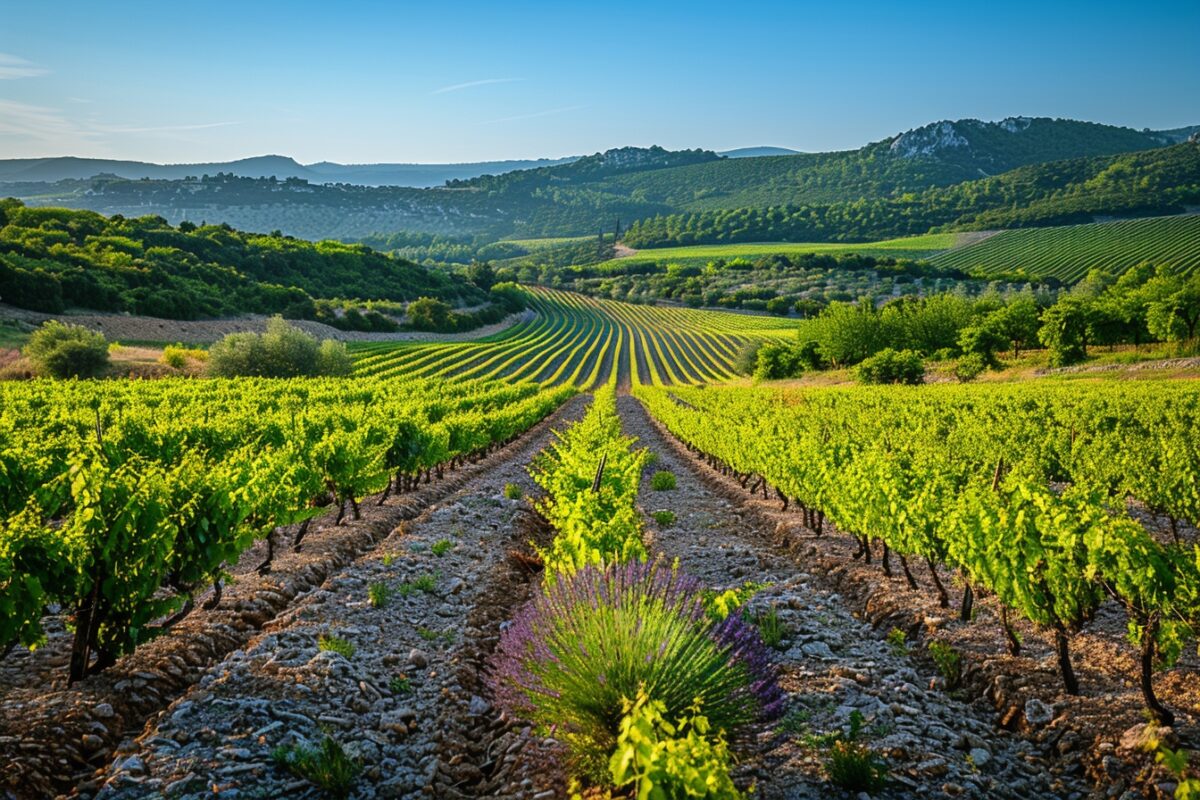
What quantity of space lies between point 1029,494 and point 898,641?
244cm

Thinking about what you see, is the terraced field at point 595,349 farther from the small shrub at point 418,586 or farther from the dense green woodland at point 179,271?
the small shrub at point 418,586

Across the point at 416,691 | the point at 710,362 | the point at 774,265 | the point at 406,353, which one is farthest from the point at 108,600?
the point at 774,265

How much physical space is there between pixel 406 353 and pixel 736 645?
68.4 m

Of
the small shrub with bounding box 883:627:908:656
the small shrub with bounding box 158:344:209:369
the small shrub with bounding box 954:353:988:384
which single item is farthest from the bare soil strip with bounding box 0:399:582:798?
the small shrub with bounding box 954:353:988:384


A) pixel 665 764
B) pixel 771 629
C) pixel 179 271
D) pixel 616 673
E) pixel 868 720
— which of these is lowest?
pixel 771 629

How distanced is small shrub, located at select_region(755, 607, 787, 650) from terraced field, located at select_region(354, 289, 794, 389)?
5218 centimetres

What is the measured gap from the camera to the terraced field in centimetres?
6900

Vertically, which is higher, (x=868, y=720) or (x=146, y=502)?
(x=146, y=502)

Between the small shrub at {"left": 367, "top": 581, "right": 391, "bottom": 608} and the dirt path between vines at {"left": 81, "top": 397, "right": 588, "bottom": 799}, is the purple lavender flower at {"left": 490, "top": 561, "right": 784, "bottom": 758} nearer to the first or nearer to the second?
the dirt path between vines at {"left": 81, "top": 397, "right": 588, "bottom": 799}

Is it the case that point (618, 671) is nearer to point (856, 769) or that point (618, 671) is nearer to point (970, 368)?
point (856, 769)

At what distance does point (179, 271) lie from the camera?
257ft

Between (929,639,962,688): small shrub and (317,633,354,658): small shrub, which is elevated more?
(317,633,354,658): small shrub

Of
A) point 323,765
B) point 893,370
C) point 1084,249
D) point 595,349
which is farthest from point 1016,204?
point 323,765

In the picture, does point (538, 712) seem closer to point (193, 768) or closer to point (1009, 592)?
point (193, 768)
